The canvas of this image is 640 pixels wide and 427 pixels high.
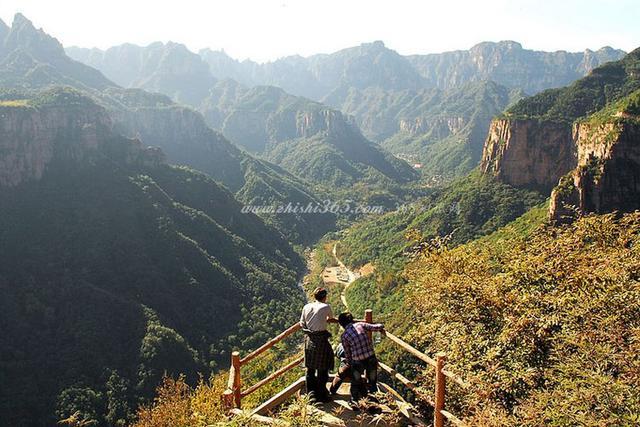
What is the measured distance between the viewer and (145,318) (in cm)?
6350

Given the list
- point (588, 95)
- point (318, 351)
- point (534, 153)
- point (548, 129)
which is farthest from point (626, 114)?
point (318, 351)

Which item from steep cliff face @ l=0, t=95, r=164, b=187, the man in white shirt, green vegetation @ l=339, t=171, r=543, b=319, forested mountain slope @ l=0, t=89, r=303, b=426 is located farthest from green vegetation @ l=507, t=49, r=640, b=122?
the man in white shirt

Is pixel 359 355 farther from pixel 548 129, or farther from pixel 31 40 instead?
pixel 31 40

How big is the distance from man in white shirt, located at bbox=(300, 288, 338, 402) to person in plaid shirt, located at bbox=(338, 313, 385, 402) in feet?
1.84

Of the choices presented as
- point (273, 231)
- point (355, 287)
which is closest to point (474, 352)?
Answer: point (355, 287)

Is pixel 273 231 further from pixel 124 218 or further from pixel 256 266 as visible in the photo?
pixel 124 218

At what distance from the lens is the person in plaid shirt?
39.9 feet

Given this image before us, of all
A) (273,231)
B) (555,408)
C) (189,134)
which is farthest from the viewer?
(189,134)

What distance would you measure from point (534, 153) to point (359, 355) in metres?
81.7

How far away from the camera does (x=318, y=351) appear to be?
1257 cm

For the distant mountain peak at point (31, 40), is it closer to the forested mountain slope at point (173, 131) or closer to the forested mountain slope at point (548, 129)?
the forested mountain slope at point (173, 131)

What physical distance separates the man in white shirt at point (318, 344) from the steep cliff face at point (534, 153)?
78.1 meters

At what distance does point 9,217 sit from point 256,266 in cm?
4224

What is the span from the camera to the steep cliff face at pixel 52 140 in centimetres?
8200
